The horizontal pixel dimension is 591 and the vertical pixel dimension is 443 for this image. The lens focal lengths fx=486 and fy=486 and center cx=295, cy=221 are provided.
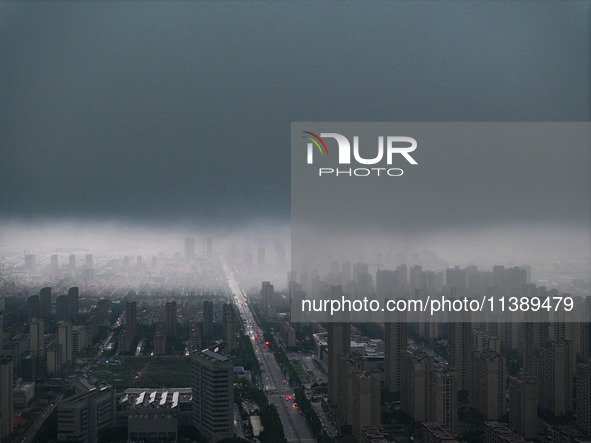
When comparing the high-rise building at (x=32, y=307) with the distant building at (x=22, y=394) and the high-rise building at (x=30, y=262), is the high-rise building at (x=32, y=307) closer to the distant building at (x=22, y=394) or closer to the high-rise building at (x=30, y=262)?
the high-rise building at (x=30, y=262)

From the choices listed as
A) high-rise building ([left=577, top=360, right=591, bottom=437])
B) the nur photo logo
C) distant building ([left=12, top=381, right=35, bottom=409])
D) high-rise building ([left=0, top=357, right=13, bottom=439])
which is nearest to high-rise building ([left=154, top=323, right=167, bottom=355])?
distant building ([left=12, top=381, right=35, bottom=409])

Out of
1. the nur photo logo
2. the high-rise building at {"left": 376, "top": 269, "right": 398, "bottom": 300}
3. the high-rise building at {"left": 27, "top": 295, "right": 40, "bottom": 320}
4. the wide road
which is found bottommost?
the wide road

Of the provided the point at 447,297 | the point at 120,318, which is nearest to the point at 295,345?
the point at 120,318

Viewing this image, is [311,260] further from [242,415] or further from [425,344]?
[425,344]

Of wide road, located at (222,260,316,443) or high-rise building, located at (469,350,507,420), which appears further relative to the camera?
high-rise building, located at (469,350,507,420)

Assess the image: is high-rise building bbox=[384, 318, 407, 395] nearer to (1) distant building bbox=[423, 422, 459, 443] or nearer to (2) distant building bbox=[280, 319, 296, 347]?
(1) distant building bbox=[423, 422, 459, 443]

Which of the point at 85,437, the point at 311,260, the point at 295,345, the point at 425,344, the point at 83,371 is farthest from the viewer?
the point at 295,345
